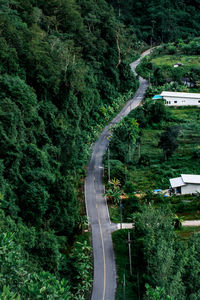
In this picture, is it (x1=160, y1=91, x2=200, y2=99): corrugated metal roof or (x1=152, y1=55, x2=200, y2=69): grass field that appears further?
(x1=152, y1=55, x2=200, y2=69): grass field

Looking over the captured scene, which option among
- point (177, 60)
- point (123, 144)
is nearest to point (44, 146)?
point (123, 144)

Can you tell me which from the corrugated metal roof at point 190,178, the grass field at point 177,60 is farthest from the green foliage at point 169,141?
the grass field at point 177,60

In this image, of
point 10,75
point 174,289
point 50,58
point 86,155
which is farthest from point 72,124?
point 174,289

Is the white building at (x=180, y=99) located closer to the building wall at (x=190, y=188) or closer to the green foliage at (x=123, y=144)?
the green foliage at (x=123, y=144)

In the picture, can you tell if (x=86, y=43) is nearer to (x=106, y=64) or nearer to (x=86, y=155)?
(x=106, y=64)

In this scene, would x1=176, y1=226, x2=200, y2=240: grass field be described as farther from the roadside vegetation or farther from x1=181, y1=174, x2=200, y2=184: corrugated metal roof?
x1=181, y1=174, x2=200, y2=184: corrugated metal roof

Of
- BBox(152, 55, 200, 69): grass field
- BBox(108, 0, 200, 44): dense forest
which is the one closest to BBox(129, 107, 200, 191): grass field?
BBox(152, 55, 200, 69): grass field
